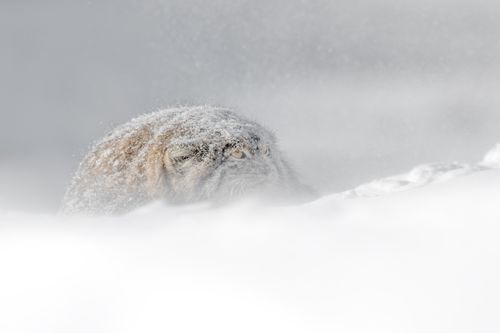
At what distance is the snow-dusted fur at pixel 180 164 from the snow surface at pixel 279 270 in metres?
3.06

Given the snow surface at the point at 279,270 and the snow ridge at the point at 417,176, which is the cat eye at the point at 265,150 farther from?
the snow surface at the point at 279,270

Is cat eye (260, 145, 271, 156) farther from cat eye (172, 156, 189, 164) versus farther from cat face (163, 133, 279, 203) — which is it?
cat eye (172, 156, 189, 164)

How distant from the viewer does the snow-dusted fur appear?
6.24m

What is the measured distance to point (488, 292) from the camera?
204 centimetres

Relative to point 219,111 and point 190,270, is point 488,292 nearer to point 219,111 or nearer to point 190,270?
point 190,270

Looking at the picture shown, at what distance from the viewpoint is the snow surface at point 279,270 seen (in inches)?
83.0

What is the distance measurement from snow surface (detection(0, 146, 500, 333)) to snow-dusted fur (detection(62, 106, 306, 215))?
3058mm

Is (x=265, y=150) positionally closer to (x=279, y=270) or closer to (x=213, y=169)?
(x=213, y=169)

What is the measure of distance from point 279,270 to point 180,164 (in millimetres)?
4089

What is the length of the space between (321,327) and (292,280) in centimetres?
27

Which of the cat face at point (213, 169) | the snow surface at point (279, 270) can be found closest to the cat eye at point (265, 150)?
the cat face at point (213, 169)

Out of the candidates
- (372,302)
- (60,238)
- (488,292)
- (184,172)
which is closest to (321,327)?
(372,302)

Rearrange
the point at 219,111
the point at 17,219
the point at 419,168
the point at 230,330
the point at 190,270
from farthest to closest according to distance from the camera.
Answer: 1. the point at 219,111
2. the point at 419,168
3. the point at 17,219
4. the point at 190,270
5. the point at 230,330

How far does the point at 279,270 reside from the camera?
94.7 inches
